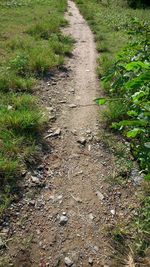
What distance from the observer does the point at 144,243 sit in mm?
3635

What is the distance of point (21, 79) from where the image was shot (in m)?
7.21

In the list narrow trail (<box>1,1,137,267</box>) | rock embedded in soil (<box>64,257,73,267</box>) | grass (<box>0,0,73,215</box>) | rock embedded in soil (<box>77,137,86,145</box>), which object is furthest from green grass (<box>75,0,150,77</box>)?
rock embedded in soil (<box>64,257,73,267</box>)

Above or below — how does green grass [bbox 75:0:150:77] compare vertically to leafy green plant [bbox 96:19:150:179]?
below

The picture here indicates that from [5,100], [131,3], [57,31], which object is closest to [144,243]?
[5,100]

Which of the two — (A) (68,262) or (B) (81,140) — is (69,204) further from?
(B) (81,140)

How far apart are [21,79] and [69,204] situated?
392cm

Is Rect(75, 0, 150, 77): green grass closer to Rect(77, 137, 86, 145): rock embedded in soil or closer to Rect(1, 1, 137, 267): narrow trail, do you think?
Rect(1, 1, 137, 267): narrow trail

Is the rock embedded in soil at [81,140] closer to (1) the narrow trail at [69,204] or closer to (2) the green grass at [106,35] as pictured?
(1) the narrow trail at [69,204]

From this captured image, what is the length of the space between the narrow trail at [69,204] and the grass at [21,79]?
0.31 metres

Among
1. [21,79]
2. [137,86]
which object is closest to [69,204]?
[137,86]

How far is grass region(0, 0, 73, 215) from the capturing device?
468 centimetres

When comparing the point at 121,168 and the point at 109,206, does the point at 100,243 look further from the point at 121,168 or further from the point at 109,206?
the point at 121,168

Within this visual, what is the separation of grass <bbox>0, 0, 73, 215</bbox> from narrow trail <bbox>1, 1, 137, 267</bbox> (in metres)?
0.31

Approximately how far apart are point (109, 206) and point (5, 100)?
3.25 m
